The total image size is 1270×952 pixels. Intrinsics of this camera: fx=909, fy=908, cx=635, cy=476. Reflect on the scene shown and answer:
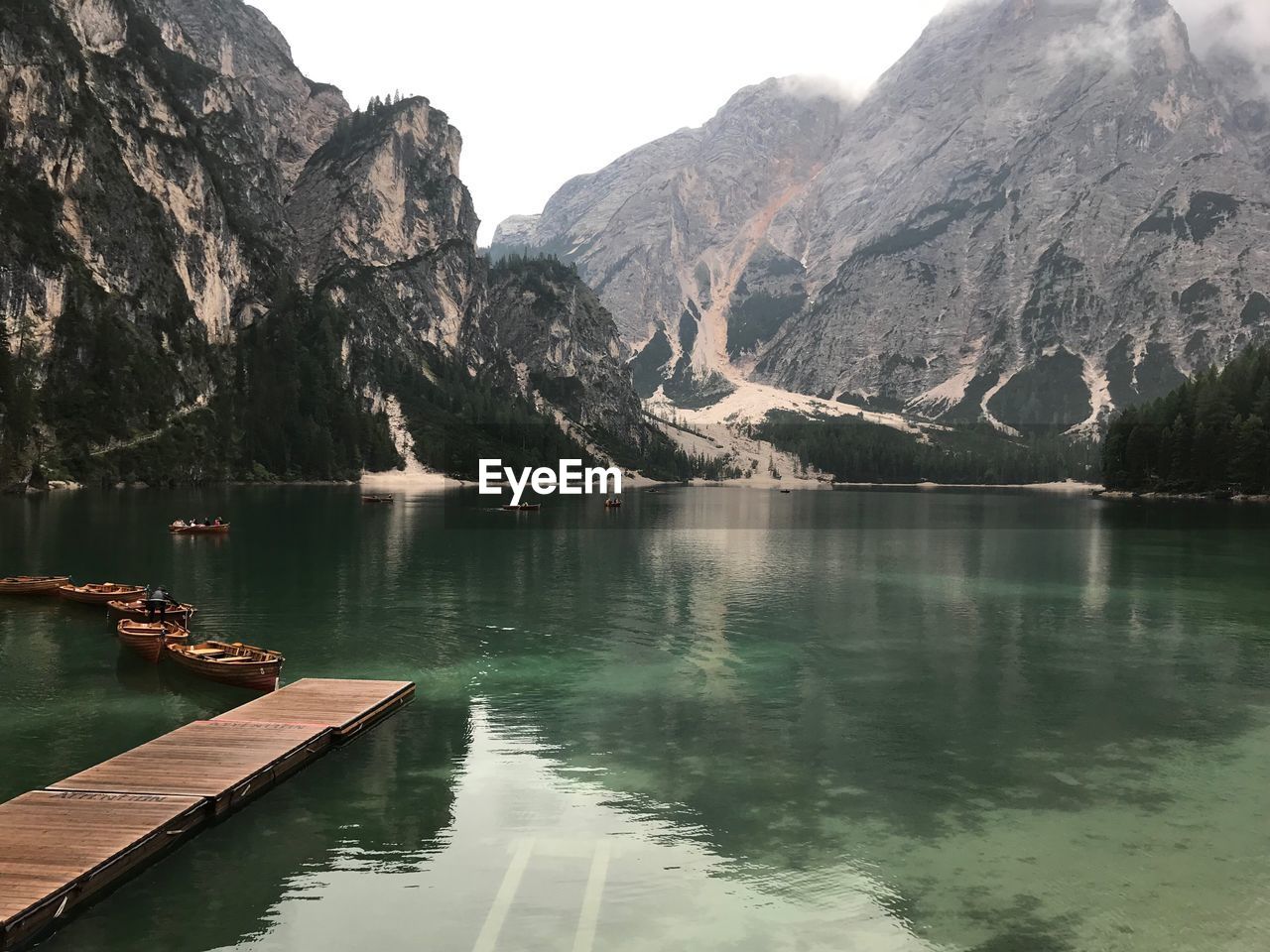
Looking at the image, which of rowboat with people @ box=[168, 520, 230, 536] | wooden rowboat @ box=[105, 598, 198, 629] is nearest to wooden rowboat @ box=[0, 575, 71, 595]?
wooden rowboat @ box=[105, 598, 198, 629]

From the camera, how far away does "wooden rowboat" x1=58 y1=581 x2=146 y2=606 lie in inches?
2628

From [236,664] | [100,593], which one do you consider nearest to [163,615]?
[236,664]

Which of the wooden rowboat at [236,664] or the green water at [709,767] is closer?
the green water at [709,767]

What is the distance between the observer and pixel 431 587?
270 ft

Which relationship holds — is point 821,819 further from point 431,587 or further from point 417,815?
point 431,587

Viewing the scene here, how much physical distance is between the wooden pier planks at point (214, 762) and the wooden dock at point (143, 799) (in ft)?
0.12

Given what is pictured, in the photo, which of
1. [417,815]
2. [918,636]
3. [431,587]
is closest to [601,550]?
[431,587]

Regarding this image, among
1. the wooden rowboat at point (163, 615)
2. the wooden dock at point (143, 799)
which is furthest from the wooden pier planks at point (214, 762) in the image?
the wooden rowboat at point (163, 615)

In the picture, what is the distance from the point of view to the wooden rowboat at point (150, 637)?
5038cm

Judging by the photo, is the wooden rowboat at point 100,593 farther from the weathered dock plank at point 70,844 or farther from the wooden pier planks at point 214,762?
the weathered dock plank at point 70,844

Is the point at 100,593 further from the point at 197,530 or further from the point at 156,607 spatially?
the point at 197,530

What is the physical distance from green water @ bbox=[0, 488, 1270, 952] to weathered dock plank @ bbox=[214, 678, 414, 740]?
1290 mm

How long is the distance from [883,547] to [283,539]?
274ft

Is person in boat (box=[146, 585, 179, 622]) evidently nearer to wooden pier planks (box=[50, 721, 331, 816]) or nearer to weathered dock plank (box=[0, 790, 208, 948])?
wooden pier planks (box=[50, 721, 331, 816])
